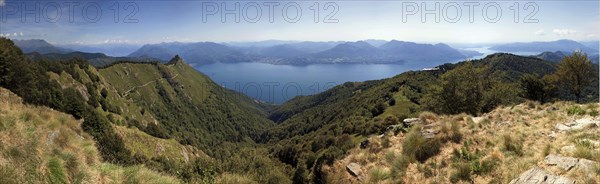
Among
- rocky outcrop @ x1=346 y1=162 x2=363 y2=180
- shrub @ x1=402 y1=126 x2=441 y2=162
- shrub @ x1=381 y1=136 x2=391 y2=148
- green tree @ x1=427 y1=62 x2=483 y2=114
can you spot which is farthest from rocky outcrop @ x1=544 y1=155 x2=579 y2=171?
green tree @ x1=427 y1=62 x2=483 y2=114

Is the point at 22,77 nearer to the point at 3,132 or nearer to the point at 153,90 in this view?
the point at 3,132

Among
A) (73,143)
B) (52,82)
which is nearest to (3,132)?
(73,143)

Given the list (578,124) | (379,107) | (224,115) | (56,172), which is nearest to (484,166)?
(578,124)

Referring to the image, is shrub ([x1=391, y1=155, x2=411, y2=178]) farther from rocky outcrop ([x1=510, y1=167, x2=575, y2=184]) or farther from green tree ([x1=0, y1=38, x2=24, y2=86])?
green tree ([x1=0, y1=38, x2=24, y2=86])

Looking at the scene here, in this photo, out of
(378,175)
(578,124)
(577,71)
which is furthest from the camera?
(577,71)

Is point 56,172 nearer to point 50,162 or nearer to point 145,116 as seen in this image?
point 50,162
